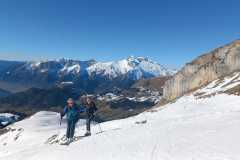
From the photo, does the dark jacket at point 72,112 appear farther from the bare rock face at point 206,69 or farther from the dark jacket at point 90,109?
the bare rock face at point 206,69

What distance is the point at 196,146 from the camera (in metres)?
16.8

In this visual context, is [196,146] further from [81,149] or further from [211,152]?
[81,149]

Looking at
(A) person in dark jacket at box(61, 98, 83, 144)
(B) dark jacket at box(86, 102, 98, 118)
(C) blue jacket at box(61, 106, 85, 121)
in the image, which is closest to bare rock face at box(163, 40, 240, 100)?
(B) dark jacket at box(86, 102, 98, 118)

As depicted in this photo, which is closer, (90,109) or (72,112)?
(72,112)

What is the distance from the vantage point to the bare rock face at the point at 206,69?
295ft

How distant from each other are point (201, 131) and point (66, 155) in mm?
8184

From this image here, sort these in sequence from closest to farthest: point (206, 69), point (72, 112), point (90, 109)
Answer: point (72, 112)
point (90, 109)
point (206, 69)

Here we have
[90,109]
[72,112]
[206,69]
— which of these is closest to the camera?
[72,112]

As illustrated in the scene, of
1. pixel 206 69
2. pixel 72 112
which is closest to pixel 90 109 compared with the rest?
pixel 72 112

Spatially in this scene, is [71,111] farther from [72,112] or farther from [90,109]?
[90,109]

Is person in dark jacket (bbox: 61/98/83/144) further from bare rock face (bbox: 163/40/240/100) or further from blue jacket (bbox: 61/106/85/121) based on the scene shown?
bare rock face (bbox: 163/40/240/100)

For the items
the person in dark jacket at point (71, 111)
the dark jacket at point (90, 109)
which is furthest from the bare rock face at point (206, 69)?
the person in dark jacket at point (71, 111)

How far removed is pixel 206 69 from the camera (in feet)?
322

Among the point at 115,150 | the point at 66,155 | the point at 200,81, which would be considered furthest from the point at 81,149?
the point at 200,81
